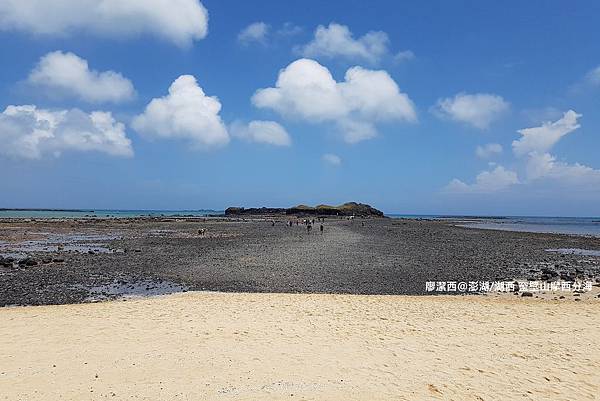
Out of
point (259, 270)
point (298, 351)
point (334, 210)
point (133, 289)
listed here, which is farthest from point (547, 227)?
point (298, 351)

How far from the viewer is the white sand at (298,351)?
7.46 metres

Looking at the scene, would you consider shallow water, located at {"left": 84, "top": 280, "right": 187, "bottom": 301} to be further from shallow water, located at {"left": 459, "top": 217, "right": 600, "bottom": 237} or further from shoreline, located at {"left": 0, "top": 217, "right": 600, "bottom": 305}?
shallow water, located at {"left": 459, "top": 217, "right": 600, "bottom": 237}

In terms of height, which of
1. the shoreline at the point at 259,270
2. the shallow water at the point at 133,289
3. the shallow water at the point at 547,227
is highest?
the shallow water at the point at 547,227

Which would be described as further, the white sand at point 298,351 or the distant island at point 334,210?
the distant island at point 334,210

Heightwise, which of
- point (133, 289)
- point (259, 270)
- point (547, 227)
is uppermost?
point (547, 227)

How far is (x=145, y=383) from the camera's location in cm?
762

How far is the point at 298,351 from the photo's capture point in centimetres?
936

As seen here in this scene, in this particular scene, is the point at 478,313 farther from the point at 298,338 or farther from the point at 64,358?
the point at 64,358

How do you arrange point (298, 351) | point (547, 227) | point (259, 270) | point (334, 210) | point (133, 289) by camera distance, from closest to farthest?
point (298, 351), point (133, 289), point (259, 270), point (547, 227), point (334, 210)

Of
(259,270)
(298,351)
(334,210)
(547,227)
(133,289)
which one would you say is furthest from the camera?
(334,210)

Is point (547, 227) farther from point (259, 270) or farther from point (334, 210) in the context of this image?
point (259, 270)

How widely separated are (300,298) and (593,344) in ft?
27.4

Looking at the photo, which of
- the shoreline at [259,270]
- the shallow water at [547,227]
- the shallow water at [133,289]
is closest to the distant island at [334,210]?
the shallow water at [547,227]

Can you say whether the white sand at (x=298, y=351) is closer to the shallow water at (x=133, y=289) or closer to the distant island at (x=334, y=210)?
the shallow water at (x=133, y=289)
